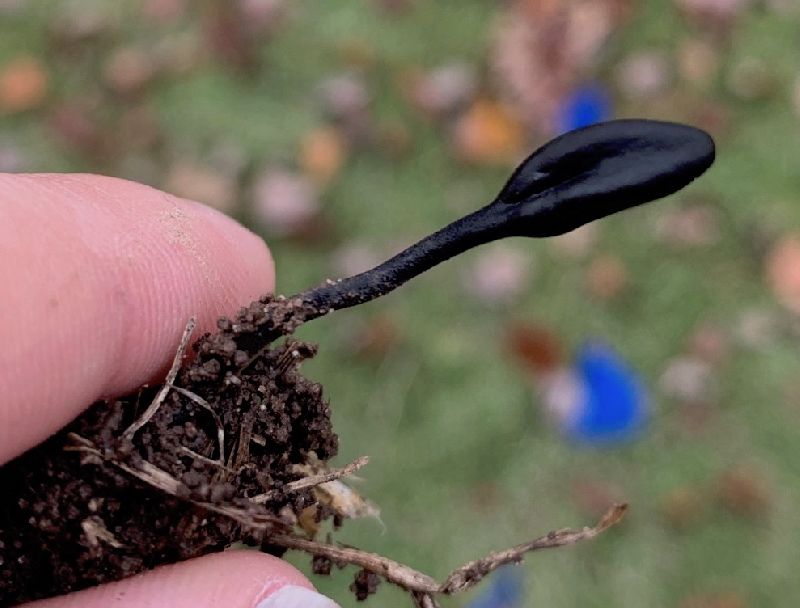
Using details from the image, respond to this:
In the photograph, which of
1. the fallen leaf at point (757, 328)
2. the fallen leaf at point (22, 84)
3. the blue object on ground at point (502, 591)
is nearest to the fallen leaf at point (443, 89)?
the fallen leaf at point (757, 328)

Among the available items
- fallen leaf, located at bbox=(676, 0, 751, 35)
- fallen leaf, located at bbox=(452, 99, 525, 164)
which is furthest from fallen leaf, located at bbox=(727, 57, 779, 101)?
fallen leaf, located at bbox=(452, 99, 525, 164)

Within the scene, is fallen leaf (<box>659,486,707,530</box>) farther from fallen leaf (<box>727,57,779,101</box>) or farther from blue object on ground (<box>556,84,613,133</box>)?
fallen leaf (<box>727,57,779,101</box>)

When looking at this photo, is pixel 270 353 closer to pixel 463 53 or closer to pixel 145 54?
pixel 463 53

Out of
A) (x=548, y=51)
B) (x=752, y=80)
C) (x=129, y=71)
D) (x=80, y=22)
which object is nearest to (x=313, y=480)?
(x=548, y=51)

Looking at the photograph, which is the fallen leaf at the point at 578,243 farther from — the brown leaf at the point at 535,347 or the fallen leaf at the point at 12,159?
the fallen leaf at the point at 12,159

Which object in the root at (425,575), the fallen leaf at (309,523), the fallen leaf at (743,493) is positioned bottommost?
the root at (425,575)

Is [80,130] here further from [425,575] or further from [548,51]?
[425,575]
